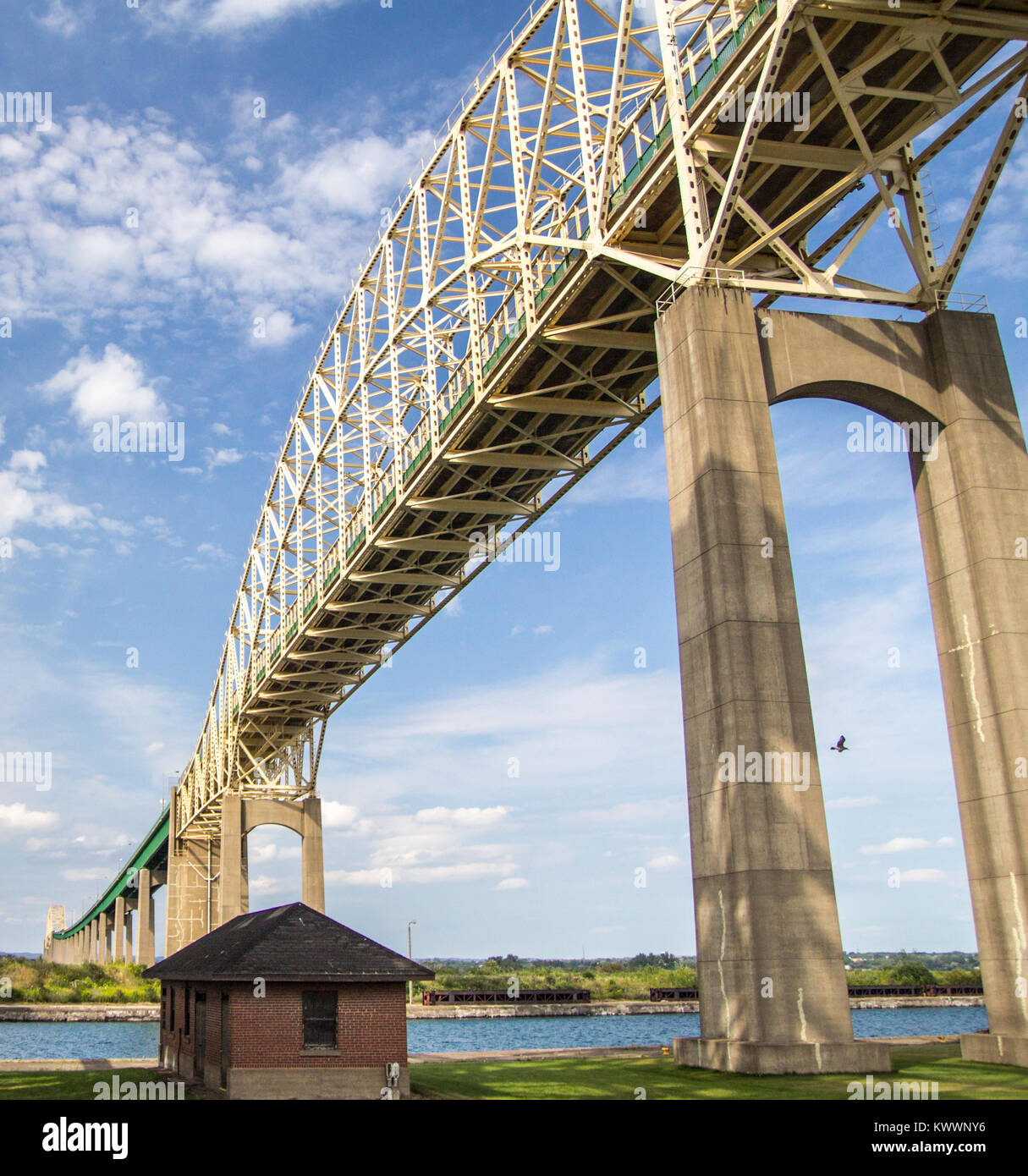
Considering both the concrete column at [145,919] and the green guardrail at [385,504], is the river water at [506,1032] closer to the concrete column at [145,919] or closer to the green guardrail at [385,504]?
the green guardrail at [385,504]

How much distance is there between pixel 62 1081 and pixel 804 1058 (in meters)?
13.8

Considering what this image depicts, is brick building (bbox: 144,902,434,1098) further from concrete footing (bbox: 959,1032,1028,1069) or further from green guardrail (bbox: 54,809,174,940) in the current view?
green guardrail (bbox: 54,809,174,940)

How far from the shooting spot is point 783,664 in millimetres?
18781

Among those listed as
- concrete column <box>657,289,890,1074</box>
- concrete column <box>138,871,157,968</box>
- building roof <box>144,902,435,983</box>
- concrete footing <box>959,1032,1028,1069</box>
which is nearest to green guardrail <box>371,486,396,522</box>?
building roof <box>144,902,435,983</box>

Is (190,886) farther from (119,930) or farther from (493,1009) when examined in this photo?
(119,930)

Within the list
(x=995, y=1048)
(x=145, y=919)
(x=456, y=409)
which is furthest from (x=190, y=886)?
(x=995, y=1048)

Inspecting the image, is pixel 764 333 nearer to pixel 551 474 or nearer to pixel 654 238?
pixel 654 238

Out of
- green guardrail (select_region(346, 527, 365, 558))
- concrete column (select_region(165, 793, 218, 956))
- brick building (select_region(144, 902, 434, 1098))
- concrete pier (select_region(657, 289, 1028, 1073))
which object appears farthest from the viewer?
concrete column (select_region(165, 793, 218, 956))

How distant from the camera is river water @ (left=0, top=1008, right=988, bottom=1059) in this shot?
48.6m

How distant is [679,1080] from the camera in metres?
17.1

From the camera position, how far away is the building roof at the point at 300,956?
63.7ft

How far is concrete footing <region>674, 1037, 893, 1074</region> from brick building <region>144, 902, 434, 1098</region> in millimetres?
5771

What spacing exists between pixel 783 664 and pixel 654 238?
1220 cm
